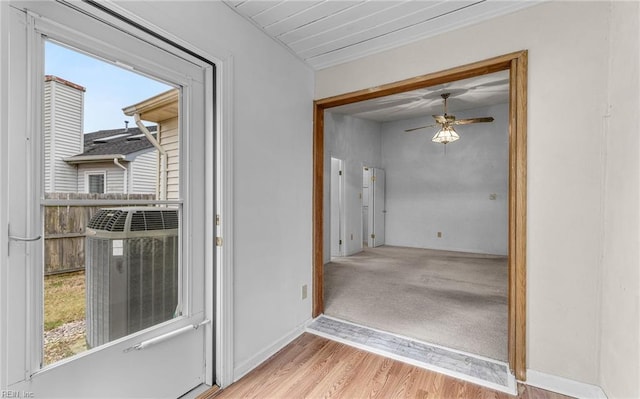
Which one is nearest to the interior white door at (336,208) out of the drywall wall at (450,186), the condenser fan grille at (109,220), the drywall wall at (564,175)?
the drywall wall at (450,186)

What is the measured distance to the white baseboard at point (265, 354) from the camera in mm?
1906

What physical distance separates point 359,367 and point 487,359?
3.14 feet

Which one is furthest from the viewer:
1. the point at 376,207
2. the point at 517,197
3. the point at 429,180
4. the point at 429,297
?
the point at 376,207

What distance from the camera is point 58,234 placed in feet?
3.91

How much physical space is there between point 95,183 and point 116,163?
0.44 feet

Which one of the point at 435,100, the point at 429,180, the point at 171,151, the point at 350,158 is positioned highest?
the point at 435,100

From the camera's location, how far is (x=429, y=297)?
10.9 ft

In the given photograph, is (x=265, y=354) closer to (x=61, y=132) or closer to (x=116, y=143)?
(x=116, y=143)

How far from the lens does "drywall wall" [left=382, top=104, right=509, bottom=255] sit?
5656mm

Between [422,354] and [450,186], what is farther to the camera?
[450,186]

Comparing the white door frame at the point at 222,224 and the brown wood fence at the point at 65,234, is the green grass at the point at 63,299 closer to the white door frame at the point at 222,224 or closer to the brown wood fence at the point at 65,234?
the brown wood fence at the point at 65,234

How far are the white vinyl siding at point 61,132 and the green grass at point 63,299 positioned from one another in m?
0.38

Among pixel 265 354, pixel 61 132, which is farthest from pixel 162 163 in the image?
pixel 265 354

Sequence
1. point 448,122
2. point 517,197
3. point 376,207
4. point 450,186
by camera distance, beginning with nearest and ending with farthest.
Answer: point 517,197, point 448,122, point 450,186, point 376,207
